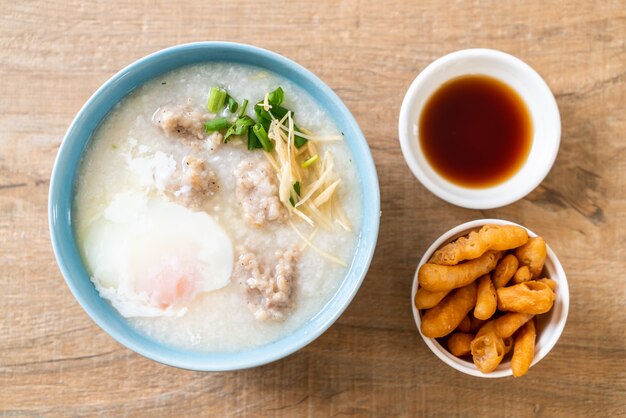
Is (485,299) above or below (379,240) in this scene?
below

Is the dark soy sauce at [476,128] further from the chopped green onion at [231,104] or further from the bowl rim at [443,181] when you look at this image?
the chopped green onion at [231,104]

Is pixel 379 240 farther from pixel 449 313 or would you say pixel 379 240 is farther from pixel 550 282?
pixel 550 282

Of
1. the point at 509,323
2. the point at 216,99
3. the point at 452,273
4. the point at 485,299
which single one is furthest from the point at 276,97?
the point at 509,323

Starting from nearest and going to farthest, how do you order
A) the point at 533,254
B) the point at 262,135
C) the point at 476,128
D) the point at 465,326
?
the point at 262,135, the point at 533,254, the point at 465,326, the point at 476,128

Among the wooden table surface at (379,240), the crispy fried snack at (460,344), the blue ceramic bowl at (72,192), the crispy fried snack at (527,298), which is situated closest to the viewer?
the blue ceramic bowl at (72,192)

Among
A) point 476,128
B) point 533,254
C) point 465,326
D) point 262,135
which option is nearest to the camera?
point 262,135

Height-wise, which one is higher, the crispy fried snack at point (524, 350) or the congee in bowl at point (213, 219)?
the congee in bowl at point (213, 219)

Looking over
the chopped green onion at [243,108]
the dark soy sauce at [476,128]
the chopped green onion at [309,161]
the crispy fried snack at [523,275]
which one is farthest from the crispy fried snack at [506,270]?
the chopped green onion at [243,108]

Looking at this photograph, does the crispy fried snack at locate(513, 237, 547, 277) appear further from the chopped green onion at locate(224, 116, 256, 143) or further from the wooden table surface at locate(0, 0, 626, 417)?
the chopped green onion at locate(224, 116, 256, 143)

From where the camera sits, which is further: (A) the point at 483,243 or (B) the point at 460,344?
(B) the point at 460,344
